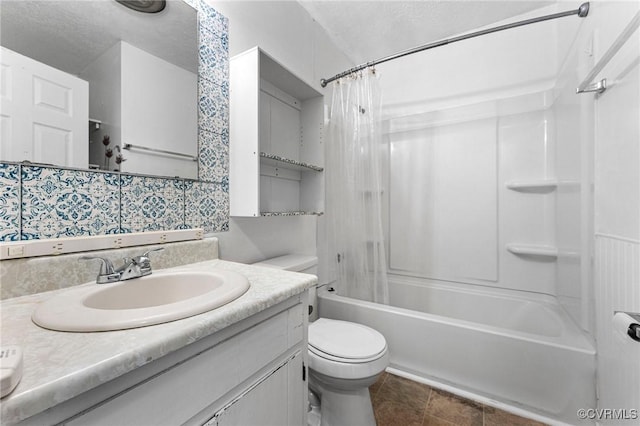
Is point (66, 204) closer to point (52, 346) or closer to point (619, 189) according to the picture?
point (52, 346)

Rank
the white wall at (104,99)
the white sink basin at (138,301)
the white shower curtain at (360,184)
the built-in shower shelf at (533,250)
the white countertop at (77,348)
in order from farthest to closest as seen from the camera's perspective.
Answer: the built-in shower shelf at (533,250), the white shower curtain at (360,184), the white wall at (104,99), the white sink basin at (138,301), the white countertop at (77,348)

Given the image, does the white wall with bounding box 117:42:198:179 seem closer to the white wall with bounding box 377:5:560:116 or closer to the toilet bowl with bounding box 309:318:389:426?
the toilet bowl with bounding box 309:318:389:426

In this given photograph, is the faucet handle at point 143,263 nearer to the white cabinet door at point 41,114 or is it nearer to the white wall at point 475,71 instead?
the white cabinet door at point 41,114

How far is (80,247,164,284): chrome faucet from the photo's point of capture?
774 mm

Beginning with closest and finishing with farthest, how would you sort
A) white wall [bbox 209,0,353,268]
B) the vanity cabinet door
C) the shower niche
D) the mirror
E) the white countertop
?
the white countertop < the vanity cabinet door < the mirror < the shower niche < white wall [bbox 209,0,353,268]

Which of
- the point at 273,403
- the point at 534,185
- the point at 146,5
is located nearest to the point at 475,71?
the point at 534,185

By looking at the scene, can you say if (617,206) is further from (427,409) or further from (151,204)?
(151,204)

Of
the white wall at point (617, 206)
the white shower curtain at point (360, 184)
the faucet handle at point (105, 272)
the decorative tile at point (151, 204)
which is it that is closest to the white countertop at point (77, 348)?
the faucet handle at point (105, 272)

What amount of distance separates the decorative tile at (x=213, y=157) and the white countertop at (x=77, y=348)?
67cm

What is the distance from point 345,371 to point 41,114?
136 cm

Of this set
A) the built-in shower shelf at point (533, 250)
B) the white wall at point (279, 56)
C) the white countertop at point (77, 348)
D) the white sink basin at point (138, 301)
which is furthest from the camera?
the built-in shower shelf at point (533, 250)

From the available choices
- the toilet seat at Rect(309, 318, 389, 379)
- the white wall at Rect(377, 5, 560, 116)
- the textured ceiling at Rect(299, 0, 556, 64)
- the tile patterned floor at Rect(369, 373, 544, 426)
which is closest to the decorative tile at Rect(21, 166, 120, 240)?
the toilet seat at Rect(309, 318, 389, 379)

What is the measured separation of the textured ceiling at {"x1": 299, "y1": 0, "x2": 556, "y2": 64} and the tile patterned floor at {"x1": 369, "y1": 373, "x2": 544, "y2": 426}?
2487 mm

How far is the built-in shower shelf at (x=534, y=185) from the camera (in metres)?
1.82
